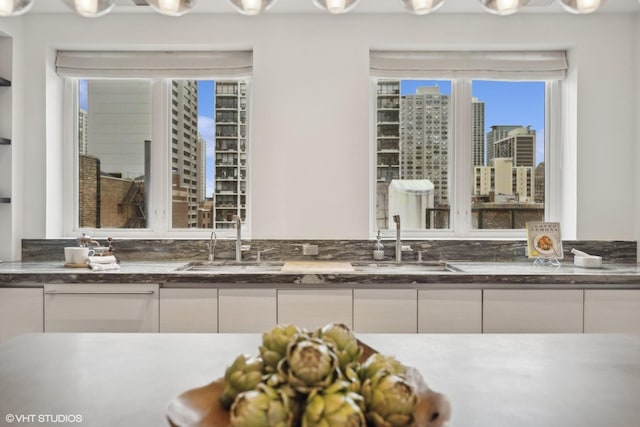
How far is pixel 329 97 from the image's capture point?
3.19 meters

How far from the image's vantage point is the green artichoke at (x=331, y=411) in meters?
0.61

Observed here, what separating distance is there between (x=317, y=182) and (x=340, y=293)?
0.91m

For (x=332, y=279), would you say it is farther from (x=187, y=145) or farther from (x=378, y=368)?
(x=378, y=368)

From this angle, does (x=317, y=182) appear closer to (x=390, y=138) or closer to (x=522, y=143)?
(x=390, y=138)

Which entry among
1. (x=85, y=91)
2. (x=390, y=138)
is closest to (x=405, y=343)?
(x=390, y=138)

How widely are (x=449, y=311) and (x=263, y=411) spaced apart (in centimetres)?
215

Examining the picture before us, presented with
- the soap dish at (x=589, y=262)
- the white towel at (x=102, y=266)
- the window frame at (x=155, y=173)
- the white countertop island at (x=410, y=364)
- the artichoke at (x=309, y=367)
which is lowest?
the white countertop island at (x=410, y=364)

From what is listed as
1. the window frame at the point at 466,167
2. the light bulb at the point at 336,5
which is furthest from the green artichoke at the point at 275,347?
the window frame at the point at 466,167

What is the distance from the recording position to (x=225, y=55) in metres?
3.30

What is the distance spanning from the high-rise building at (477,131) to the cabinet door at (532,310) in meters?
1.19

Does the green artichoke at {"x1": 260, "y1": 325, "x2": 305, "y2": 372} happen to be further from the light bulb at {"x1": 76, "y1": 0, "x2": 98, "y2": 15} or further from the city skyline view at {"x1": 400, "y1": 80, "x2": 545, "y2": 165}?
the city skyline view at {"x1": 400, "y1": 80, "x2": 545, "y2": 165}

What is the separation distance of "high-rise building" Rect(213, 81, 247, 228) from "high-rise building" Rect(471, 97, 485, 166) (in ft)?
5.67

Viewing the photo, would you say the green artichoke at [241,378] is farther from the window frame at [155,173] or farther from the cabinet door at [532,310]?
the window frame at [155,173]

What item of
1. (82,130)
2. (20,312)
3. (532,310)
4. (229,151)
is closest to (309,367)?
(532,310)
